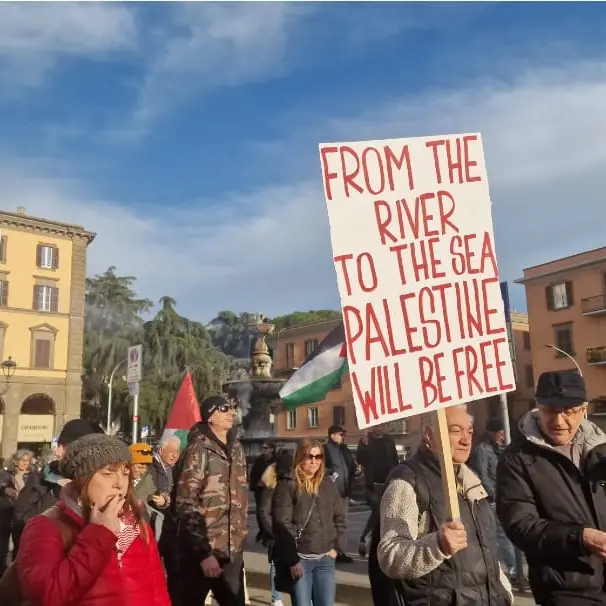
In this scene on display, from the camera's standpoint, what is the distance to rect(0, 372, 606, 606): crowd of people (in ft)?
8.27

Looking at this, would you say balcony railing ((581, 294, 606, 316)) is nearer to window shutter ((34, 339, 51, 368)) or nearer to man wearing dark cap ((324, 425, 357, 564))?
window shutter ((34, 339, 51, 368))

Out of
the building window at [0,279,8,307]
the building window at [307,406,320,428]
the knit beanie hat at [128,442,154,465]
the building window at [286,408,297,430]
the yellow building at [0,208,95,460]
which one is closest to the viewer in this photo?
the knit beanie hat at [128,442,154,465]

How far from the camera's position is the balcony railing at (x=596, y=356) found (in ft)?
140

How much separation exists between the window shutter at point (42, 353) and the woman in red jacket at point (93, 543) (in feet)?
162

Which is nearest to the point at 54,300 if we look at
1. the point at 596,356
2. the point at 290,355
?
the point at 290,355

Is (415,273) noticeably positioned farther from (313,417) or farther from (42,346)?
(313,417)

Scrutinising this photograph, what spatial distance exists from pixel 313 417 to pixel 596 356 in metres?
21.4

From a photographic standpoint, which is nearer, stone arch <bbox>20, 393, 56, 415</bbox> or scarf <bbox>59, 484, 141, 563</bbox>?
scarf <bbox>59, 484, 141, 563</bbox>

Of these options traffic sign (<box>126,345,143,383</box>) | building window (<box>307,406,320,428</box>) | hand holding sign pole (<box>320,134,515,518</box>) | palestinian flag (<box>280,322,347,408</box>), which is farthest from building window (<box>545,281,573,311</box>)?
hand holding sign pole (<box>320,134,515,518</box>)

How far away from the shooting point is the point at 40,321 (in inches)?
1972

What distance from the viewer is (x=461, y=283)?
3.56m

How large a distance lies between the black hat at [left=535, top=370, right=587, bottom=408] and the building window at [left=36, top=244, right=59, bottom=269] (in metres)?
50.2

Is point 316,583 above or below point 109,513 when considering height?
below

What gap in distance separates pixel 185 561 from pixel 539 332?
45376 millimetres
